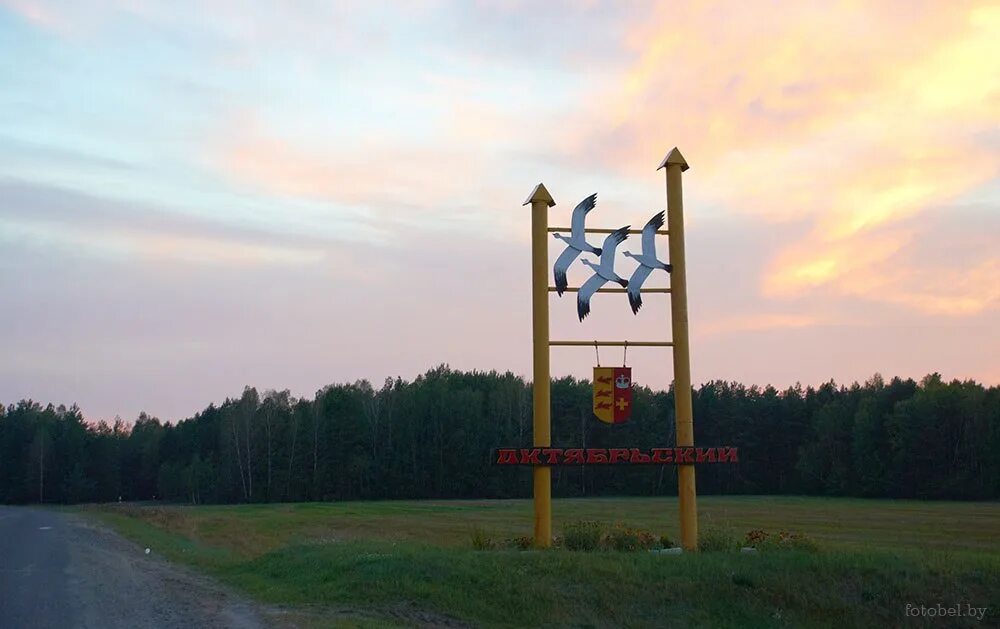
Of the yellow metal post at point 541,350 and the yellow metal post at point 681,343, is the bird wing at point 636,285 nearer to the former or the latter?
the yellow metal post at point 681,343

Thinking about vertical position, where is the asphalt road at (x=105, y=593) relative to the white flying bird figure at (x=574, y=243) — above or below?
below

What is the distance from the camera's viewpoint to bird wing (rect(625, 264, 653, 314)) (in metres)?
19.9

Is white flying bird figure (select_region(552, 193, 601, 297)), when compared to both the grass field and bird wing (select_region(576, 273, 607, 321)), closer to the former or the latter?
bird wing (select_region(576, 273, 607, 321))

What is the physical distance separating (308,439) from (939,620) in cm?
9104

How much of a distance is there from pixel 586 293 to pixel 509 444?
73.6 m

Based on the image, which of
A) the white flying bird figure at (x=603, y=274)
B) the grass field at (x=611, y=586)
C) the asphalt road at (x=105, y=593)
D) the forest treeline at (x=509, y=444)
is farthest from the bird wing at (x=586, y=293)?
the forest treeline at (x=509, y=444)

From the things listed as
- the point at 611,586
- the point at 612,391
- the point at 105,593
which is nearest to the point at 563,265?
the point at 612,391

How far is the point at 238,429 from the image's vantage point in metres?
103

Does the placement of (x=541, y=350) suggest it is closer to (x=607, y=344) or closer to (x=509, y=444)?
(x=607, y=344)

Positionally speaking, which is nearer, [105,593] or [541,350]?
[105,593]

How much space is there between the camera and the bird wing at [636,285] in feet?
65.2

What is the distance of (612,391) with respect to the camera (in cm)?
1922

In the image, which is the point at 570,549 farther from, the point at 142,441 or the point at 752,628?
the point at 142,441

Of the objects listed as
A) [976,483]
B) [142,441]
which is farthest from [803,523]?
[142,441]
